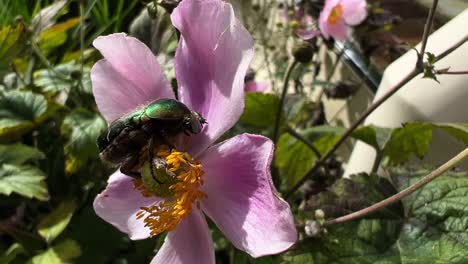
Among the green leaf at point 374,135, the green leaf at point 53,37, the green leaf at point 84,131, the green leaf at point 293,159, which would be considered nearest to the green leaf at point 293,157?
the green leaf at point 293,159

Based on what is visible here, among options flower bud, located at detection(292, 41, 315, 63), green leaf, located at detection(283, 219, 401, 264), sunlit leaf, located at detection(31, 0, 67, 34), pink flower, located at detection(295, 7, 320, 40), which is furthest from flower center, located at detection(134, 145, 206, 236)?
pink flower, located at detection(295, 7, 320, 40)

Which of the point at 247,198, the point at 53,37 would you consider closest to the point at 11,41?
the point at 53,37

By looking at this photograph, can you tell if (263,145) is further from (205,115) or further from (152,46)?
(152,46)

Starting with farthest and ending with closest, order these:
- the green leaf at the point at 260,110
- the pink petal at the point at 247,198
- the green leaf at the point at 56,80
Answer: the green leaf at the point at 56,80
the green leaf at the point at 260,110
the pink petal at the point at 247,198

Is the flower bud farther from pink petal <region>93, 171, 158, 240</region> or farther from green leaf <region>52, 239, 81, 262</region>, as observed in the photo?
green leaf <region>52, 239, 81, 262</region>

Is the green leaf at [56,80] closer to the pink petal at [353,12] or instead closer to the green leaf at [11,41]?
the green leaf at [11,41]

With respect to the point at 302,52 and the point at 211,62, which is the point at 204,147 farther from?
the point at 302,52
